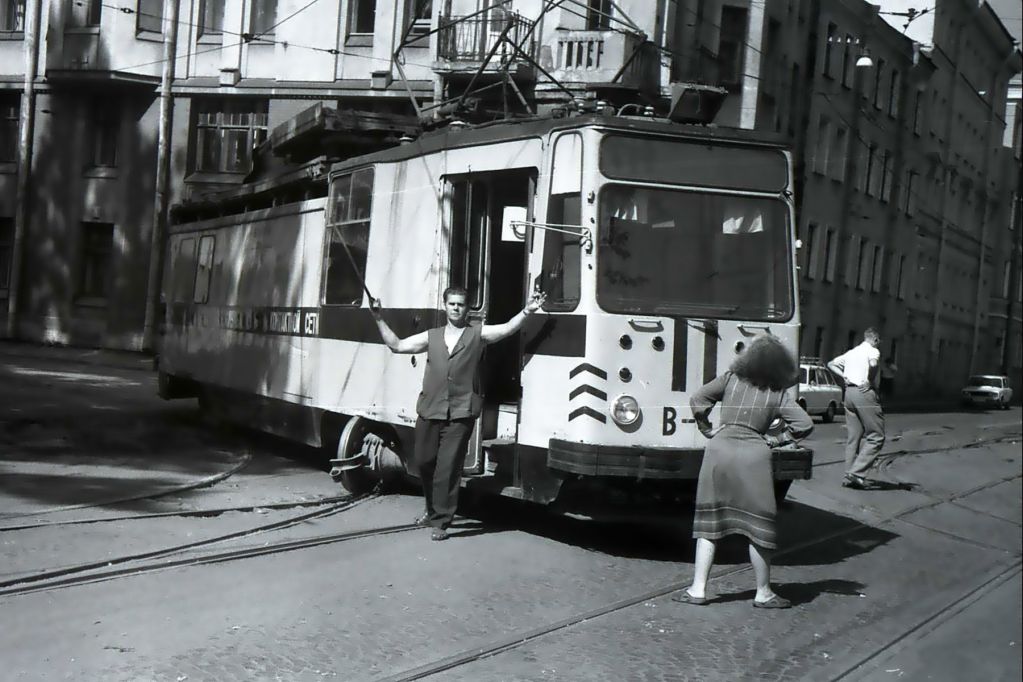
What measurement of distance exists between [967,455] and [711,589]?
7.03 metres

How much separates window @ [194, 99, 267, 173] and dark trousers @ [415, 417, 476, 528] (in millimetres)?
2622

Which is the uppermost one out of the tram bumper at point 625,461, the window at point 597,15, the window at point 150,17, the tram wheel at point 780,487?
the window at point 597,15

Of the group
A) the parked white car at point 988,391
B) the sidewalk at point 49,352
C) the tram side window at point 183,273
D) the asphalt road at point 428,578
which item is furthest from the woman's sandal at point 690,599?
the tram side window at point 183,273

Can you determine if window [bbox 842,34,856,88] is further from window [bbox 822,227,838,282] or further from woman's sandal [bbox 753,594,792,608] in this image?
woman's sandal [bbox 753,594,792,608]

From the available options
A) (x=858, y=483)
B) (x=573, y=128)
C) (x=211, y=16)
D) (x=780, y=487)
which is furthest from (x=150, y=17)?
(x=858, y=483)

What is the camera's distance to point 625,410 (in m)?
8.48

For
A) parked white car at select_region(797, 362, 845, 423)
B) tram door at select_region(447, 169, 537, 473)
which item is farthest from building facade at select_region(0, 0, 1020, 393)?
tram door at select_region(447, 169, 537, 473)

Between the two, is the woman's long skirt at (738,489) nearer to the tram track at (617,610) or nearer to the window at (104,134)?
the tram track at (617,610)

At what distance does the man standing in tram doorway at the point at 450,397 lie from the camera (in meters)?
9.08

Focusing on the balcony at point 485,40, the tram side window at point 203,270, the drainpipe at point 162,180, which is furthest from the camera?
the tram side window at point 203,270

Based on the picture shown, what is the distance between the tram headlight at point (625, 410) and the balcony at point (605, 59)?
225 cm

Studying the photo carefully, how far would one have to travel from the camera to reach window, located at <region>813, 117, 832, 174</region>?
28.5ft

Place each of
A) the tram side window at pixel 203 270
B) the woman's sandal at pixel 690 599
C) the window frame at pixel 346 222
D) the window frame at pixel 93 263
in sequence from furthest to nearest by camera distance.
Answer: the tram side window at pixel 203 270 → the window frame at pixel 346 222 → the window frame at pixel 93 263 → the woman's sandal at pixel 690 599

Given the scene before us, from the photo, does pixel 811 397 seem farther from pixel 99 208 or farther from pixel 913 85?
pixel 99 208
